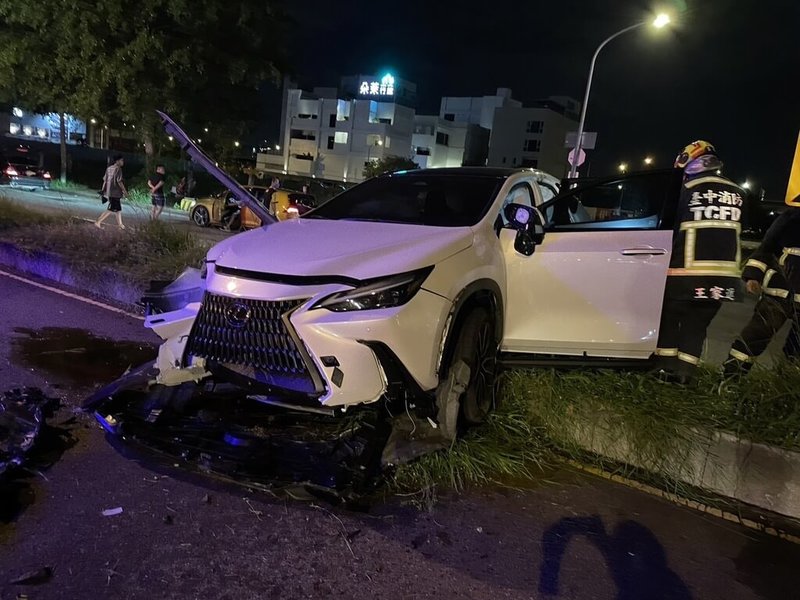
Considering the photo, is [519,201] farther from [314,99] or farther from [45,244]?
[314,99]

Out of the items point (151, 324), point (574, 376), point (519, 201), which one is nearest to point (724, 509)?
point (574, 376)

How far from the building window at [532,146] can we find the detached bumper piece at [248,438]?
7357 centimetres

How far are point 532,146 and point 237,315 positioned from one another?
7454cm

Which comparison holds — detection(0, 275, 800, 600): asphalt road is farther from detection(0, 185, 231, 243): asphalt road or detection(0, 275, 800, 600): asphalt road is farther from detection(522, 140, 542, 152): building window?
detection(522, 140, 542, 152): building window

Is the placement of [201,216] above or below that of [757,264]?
below

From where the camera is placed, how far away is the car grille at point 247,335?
309 cm

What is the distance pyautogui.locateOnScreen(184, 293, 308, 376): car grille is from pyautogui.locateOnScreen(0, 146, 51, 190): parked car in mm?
24298

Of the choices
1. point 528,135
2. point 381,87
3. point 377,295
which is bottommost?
point 377,295

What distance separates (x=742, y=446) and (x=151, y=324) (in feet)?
11.9

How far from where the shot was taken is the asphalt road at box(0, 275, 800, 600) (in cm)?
256

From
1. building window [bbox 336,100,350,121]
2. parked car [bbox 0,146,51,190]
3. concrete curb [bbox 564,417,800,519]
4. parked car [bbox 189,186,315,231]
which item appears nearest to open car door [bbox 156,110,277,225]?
concrete curb [bbox 564,417,800,519]

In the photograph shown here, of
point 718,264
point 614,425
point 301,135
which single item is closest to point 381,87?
point 301,135

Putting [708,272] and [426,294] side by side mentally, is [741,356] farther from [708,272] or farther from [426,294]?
[426,294]

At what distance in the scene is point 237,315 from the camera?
10.5ft
